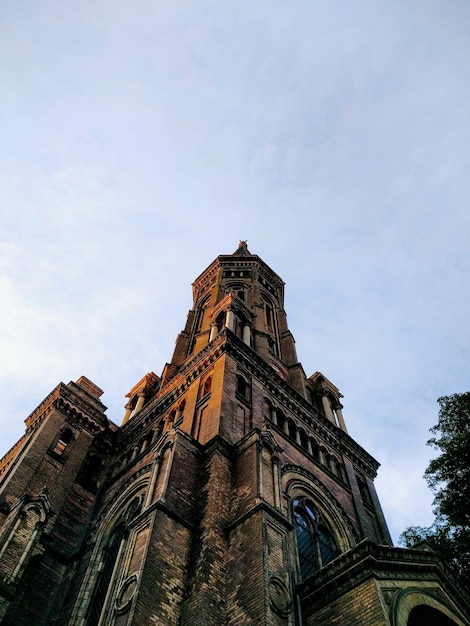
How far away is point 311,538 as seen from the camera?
19078 mm

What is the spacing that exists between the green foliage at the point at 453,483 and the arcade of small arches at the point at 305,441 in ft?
13.2

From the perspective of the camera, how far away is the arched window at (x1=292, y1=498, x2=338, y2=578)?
18016 mm

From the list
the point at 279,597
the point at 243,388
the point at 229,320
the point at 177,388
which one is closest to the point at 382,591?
the point at 279,597

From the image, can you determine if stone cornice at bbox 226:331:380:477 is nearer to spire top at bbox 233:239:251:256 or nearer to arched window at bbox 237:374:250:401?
arched window at bbox 237:374:250:401

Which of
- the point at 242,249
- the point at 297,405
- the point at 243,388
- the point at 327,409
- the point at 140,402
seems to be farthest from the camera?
the point at 242,249

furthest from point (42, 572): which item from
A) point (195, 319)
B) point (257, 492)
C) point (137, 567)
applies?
point (195, 319)

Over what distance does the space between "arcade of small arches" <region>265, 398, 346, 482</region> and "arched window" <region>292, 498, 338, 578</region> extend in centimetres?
329

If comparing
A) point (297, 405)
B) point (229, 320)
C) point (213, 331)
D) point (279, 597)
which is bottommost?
point (279, 597)

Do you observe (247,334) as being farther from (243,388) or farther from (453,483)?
(453,483)

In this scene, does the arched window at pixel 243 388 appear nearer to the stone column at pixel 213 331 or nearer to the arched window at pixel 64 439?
the stone column at pixel 213 331

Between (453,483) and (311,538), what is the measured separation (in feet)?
21.3

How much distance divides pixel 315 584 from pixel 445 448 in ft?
35.0

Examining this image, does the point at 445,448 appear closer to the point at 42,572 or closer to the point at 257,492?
the point at 257,492

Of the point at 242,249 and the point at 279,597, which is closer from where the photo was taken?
the point at 279,597
